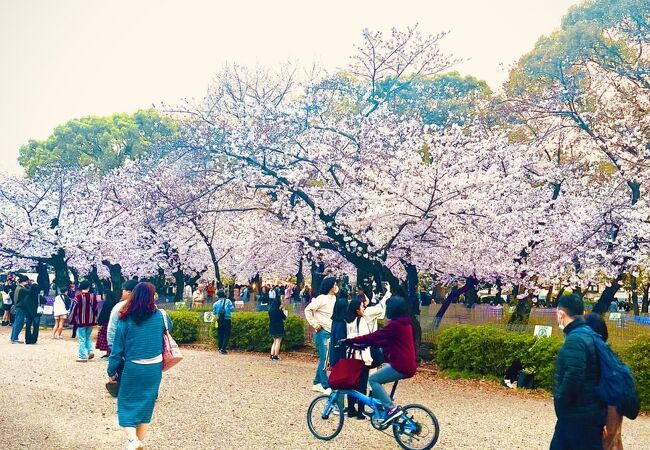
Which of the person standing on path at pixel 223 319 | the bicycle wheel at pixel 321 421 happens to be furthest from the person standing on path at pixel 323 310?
the person standing on path at pixel 223 319

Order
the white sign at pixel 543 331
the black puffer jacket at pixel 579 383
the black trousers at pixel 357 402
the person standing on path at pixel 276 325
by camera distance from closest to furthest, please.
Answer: the black puffer jacket at pixel 579 383, the black trousers at pixel 357 402, the white sign at pixel 543 331, the person standing on path at pixel 276 325

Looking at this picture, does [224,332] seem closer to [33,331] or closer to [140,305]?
[33,331]

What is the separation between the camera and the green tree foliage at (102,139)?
40.9 m

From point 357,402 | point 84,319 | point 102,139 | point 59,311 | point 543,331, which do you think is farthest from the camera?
point 102,139

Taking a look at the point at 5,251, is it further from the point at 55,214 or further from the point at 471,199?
the point at 471,199

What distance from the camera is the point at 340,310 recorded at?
27.8 feet

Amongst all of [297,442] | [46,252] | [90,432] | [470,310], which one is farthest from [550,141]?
[46,252]

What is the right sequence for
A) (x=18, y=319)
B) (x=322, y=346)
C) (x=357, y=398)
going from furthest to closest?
(x=18, y=319)
(x=322, y=346)
(x=357, y=398)

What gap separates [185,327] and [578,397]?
14221 mm

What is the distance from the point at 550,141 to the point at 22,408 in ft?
50.0

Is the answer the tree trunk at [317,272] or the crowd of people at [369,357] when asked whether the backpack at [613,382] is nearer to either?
the crowd of people at [369,357]

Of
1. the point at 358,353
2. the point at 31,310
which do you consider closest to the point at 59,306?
the point at 31,310

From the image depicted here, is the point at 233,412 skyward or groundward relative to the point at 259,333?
groundward

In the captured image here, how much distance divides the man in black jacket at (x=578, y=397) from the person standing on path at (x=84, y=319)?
1103 centimetres
